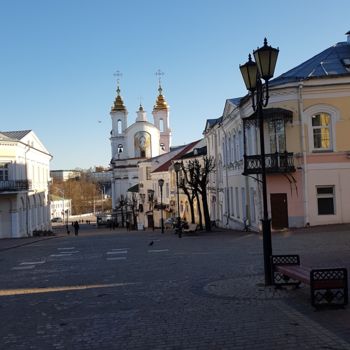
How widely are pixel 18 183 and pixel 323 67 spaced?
91.0 ft

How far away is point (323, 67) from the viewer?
2622cm

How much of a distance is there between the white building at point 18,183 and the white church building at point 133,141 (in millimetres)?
29148

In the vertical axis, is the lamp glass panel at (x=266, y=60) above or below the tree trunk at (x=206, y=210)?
above

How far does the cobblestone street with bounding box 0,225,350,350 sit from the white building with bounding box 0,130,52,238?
2890cm

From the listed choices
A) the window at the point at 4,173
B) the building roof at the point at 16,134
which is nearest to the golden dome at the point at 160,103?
the building roof at the point at 16,134

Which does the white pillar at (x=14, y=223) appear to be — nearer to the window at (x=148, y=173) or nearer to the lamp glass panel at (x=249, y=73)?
the window at (x=148, y=173)

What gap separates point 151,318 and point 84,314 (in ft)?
4.24

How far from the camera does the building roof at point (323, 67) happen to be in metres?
25.5

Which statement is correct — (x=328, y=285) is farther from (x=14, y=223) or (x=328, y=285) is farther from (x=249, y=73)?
(x=14, y=223)

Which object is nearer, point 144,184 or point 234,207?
point 234,207

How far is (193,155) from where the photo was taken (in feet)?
169

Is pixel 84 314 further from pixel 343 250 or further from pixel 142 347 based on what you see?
pixel 343 250

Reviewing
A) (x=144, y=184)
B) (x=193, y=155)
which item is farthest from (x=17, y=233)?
(x=144, y=184)

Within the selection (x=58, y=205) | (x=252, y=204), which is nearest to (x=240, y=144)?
(x=252, y=204)
